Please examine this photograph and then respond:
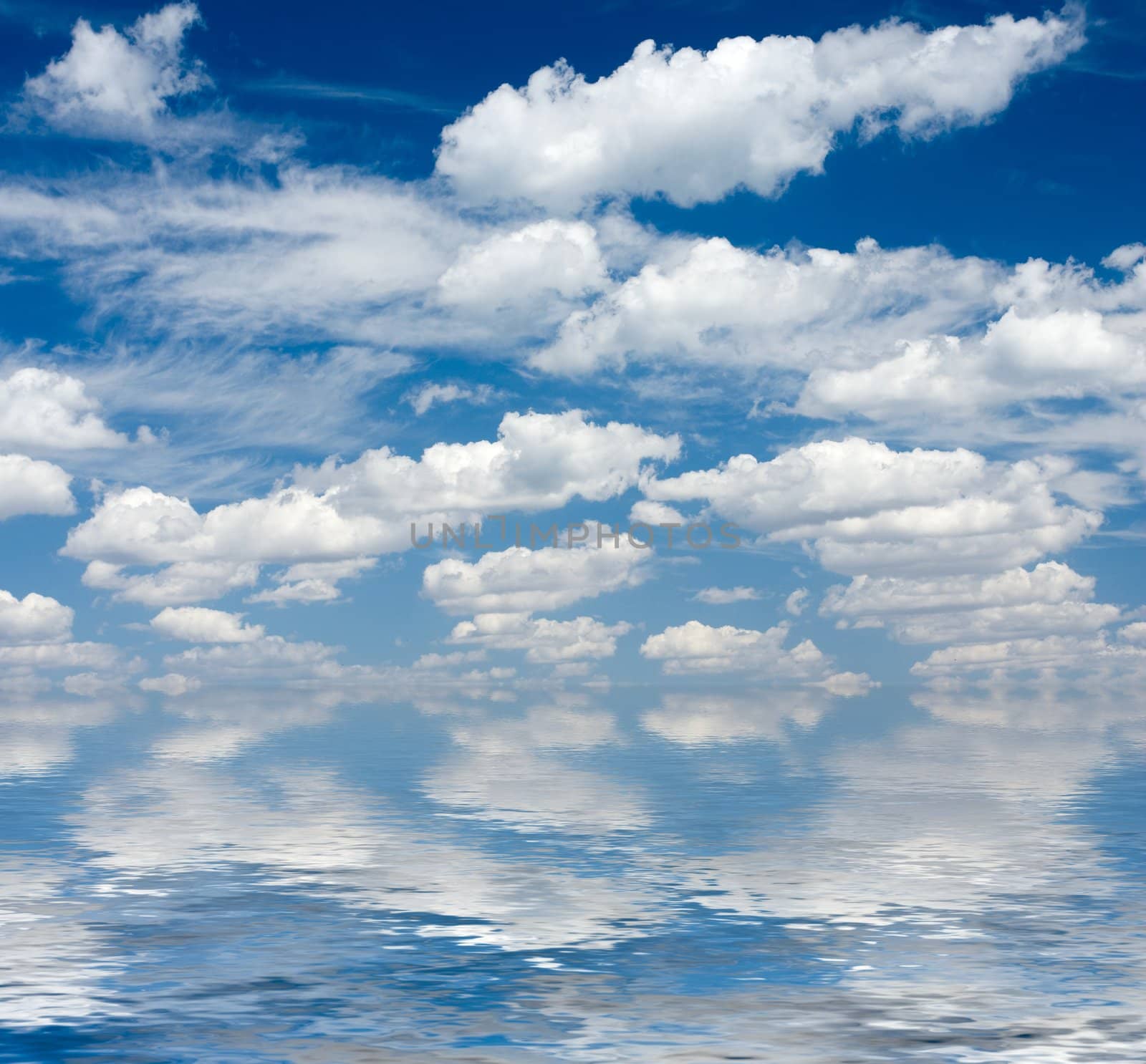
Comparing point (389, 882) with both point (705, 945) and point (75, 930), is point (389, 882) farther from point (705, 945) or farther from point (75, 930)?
point (705, 945)

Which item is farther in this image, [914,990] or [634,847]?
[634,847]

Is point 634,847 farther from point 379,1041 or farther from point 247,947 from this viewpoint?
point 379,1041

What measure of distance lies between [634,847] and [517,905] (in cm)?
2946

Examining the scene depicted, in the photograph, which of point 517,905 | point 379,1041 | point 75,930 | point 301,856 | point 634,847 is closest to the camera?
point 379,1041

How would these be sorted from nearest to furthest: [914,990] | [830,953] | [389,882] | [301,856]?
[914,990] < [830,953] < [389,882] < [301,856]

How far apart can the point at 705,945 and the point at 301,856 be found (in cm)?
4320

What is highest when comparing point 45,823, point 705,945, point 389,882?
point 45,823

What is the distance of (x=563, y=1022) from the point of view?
4822 centimetres

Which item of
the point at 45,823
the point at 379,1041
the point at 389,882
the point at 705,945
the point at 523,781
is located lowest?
the point at 379,1041

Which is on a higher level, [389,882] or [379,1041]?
[389,882]

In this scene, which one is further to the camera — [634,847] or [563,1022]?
[634,847]

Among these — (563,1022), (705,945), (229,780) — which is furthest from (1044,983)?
(229,780)

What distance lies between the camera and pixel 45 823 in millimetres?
118875

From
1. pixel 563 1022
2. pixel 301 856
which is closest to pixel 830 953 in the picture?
pixel 563 1022
